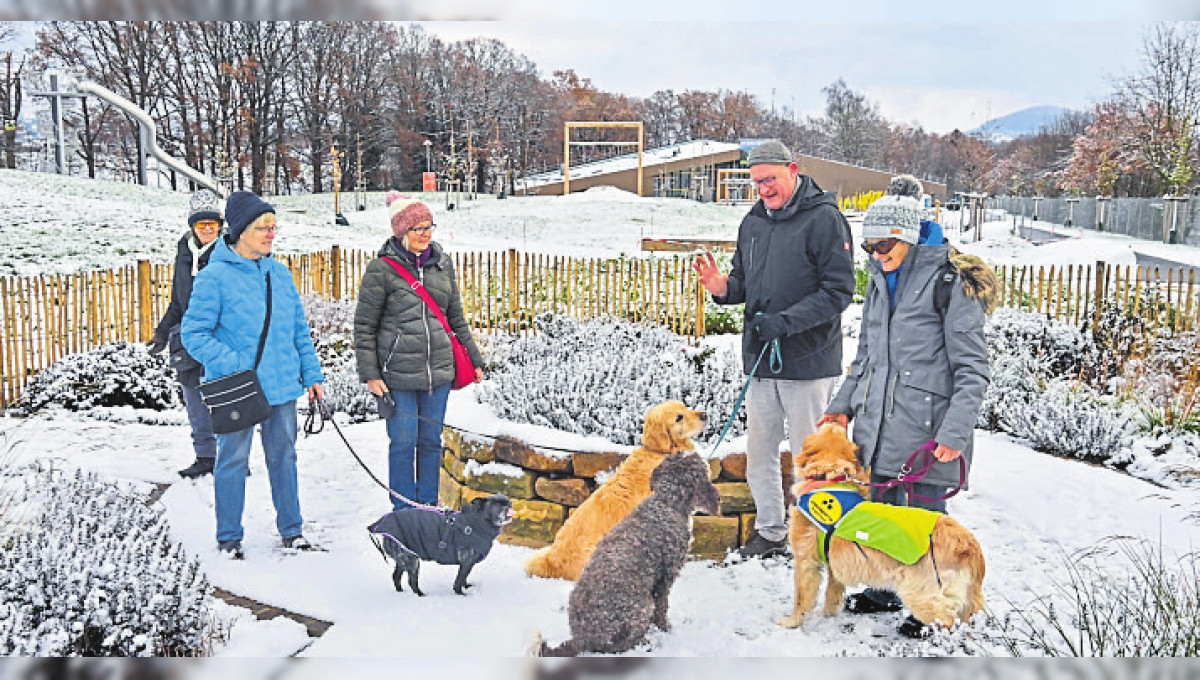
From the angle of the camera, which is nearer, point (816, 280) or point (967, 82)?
point (816, 280)

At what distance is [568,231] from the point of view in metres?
5.01

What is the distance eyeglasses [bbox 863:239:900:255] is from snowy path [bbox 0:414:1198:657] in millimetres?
1227

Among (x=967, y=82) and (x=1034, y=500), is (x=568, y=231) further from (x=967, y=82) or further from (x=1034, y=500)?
(x=1034, y=500)

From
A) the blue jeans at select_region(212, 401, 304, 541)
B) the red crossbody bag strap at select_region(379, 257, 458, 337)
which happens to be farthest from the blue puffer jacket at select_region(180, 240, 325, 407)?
the red crossbody bag strap at select_region(379, 257, 458, 337)

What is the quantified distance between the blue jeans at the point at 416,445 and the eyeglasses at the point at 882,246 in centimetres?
166

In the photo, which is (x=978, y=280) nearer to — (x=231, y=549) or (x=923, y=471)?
(x=923, y=471)

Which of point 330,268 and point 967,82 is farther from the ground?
point 967,82

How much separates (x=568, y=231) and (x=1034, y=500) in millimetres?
2825

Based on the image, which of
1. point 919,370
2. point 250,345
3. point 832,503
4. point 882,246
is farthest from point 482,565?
point 882,246

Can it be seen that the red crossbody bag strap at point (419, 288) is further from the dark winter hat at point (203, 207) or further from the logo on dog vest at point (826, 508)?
the logo on dog vest at point (826, 508)

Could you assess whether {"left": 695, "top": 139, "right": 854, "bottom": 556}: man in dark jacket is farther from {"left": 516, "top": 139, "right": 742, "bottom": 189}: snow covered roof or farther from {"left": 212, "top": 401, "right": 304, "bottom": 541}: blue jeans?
{"left": 212, "top": 401, "right": 304, "bottom": 541}: blue jeans

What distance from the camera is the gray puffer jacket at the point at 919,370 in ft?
8.27

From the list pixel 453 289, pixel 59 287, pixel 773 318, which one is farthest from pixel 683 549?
pixel 59 287

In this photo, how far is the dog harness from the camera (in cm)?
246
